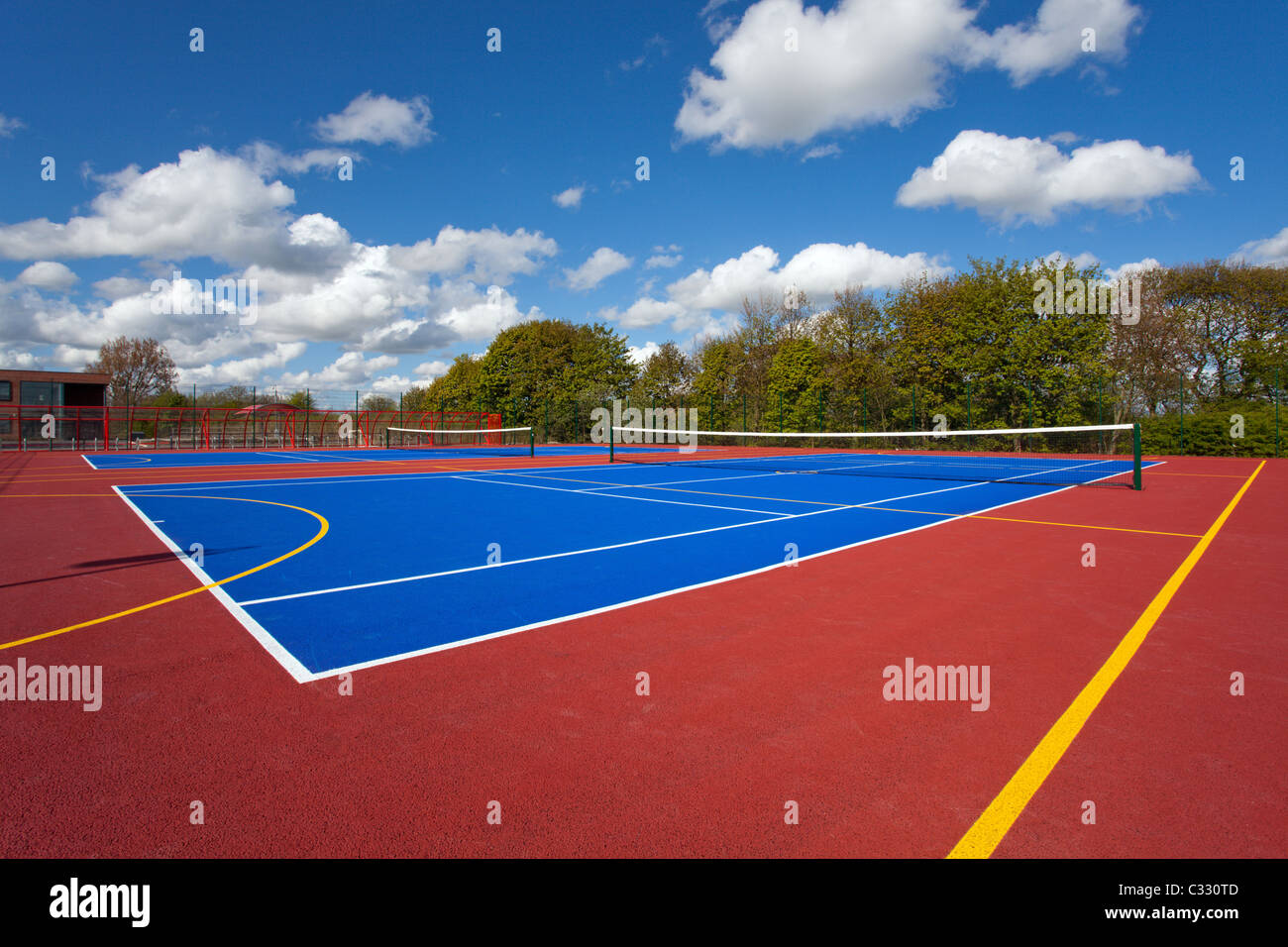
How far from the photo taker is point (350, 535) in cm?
980

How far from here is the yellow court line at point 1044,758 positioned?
9.04 ft

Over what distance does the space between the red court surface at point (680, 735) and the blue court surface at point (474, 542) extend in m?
0.42

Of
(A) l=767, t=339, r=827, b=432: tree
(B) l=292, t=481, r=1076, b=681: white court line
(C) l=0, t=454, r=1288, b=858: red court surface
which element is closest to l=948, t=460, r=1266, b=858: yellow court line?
(C) l=0, t=454, r=1288, b=858: red court surface

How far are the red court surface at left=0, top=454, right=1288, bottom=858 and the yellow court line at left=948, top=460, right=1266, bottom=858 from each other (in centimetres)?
5

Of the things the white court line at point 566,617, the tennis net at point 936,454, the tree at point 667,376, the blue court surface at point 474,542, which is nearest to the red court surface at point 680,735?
the white court line at point 566,617

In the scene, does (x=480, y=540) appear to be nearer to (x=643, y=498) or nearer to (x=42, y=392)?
(x=643, y=498)

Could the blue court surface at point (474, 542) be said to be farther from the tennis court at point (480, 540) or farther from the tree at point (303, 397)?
the tree at point (303, 397)

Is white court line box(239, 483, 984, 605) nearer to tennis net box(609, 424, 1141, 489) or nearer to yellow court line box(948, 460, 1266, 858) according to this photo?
tennis net box(609, 424, 1141, 489)

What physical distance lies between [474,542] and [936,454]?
1277 inches

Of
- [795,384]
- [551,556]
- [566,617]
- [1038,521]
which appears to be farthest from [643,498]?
[795,384]
